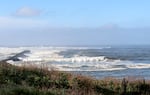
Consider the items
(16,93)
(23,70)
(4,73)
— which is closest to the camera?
(16,93)

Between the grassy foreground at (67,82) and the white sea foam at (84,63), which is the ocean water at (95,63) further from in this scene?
the grassy foreground at (67,82)

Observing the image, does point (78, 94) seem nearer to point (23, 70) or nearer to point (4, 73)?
point (4, 73)

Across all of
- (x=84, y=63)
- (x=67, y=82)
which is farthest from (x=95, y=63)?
(x=67, y=82)

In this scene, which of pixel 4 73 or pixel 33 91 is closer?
pixel 33 91

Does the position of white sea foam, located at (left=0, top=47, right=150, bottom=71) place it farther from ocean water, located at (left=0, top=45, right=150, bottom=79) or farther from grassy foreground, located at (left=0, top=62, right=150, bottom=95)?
grassy foreground, located at (left=0, top=62, right=150, bottom=95)

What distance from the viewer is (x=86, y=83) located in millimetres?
24219

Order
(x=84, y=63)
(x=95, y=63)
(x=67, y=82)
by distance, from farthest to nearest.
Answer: (x=95, y=63)
(x=84, y=63)
(x=67, y=82)

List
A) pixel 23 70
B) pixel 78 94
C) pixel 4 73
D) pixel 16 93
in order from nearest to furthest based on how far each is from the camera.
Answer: pixel 16 93 → pixel 78 94 → pixel 4 73 → pixel 23 70

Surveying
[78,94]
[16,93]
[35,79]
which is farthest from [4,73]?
[16,93]

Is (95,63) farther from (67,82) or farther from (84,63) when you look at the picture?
(67,82)

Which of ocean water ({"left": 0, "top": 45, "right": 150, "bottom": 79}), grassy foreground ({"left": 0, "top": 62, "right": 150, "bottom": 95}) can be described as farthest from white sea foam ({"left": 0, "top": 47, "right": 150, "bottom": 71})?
grassy foreground ({"left": 0, "top": 62, "right": 150, "bottom": 95})

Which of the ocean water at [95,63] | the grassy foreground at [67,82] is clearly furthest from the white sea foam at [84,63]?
the grassy foreground at [67,82]

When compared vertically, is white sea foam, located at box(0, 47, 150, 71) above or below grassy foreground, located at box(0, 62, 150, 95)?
below

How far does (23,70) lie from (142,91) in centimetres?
676
